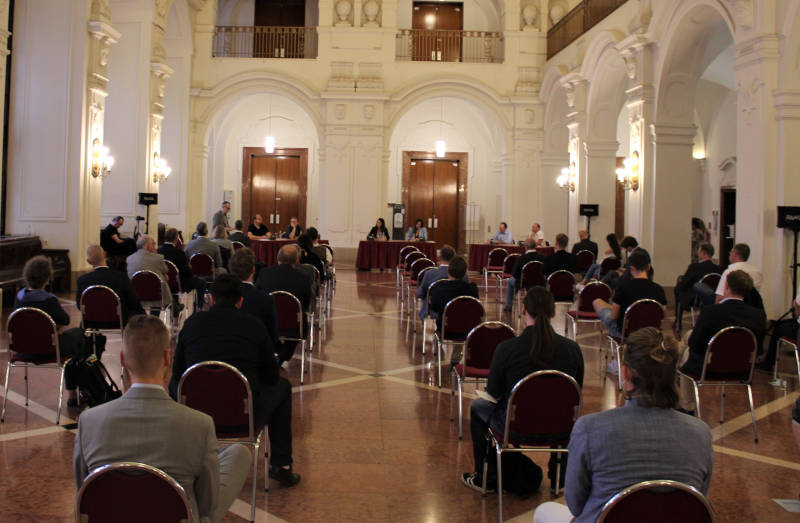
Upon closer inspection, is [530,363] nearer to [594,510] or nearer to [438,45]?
[594,510]

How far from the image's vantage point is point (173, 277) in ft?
29.2

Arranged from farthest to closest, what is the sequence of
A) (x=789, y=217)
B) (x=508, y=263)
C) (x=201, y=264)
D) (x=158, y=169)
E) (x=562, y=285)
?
(x=158, y=169), (x=508, y=263), (x=201, y=264), (x=562, y=285), (x=789, y=217)

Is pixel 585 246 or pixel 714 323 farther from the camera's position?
pixel 585 246

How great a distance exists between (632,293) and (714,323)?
1.30 metres

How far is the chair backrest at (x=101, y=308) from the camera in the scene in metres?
A: 6.28

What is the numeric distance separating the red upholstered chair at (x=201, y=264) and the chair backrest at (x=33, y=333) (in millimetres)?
4779

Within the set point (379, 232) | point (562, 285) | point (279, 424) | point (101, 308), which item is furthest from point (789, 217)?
point (379, 232)

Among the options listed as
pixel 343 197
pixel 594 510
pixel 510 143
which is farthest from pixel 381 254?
pixel 594 510

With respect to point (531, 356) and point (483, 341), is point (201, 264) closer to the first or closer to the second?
point (483, 341)

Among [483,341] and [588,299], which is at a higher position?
[588,299]

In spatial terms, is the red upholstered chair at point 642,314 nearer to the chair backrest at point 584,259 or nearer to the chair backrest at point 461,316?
the chair backrest at point 461,316

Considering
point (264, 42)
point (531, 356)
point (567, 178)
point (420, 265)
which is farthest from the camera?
point (264, 42)

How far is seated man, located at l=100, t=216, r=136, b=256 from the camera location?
12625 millimetres

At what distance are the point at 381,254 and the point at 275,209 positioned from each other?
6345 millimetres
